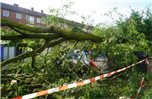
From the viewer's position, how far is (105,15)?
9562 mm

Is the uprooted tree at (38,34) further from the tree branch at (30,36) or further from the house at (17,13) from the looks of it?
the house at (17,13)

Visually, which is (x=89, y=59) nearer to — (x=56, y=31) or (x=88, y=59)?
(x=88, y=59)

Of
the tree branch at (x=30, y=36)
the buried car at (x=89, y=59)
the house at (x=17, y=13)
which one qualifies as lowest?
the house at (x=17, y=13)

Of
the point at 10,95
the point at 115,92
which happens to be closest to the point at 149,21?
the point at 115,92

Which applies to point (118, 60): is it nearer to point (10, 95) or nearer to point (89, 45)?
point (89, 45)

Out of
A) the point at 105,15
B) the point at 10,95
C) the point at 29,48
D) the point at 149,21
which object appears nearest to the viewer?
the point at 10,95

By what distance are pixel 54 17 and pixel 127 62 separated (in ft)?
8.01

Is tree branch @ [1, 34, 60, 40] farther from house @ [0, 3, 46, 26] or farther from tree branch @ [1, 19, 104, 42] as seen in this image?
house @ [0, 3, 46, 26]

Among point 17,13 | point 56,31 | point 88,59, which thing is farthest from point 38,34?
point 17,13

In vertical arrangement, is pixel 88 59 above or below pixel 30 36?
below

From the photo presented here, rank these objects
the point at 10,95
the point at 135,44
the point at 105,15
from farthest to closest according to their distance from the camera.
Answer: the point at 105,15 < the point at 135,44 < the point at 10,95

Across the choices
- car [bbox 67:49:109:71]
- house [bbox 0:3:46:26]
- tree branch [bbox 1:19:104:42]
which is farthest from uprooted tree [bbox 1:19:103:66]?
house [bbox 0:3:46:26]

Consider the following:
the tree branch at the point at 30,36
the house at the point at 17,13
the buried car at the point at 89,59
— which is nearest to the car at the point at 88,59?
the buried car at the point at 89,59

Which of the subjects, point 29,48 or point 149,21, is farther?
point 149,21
